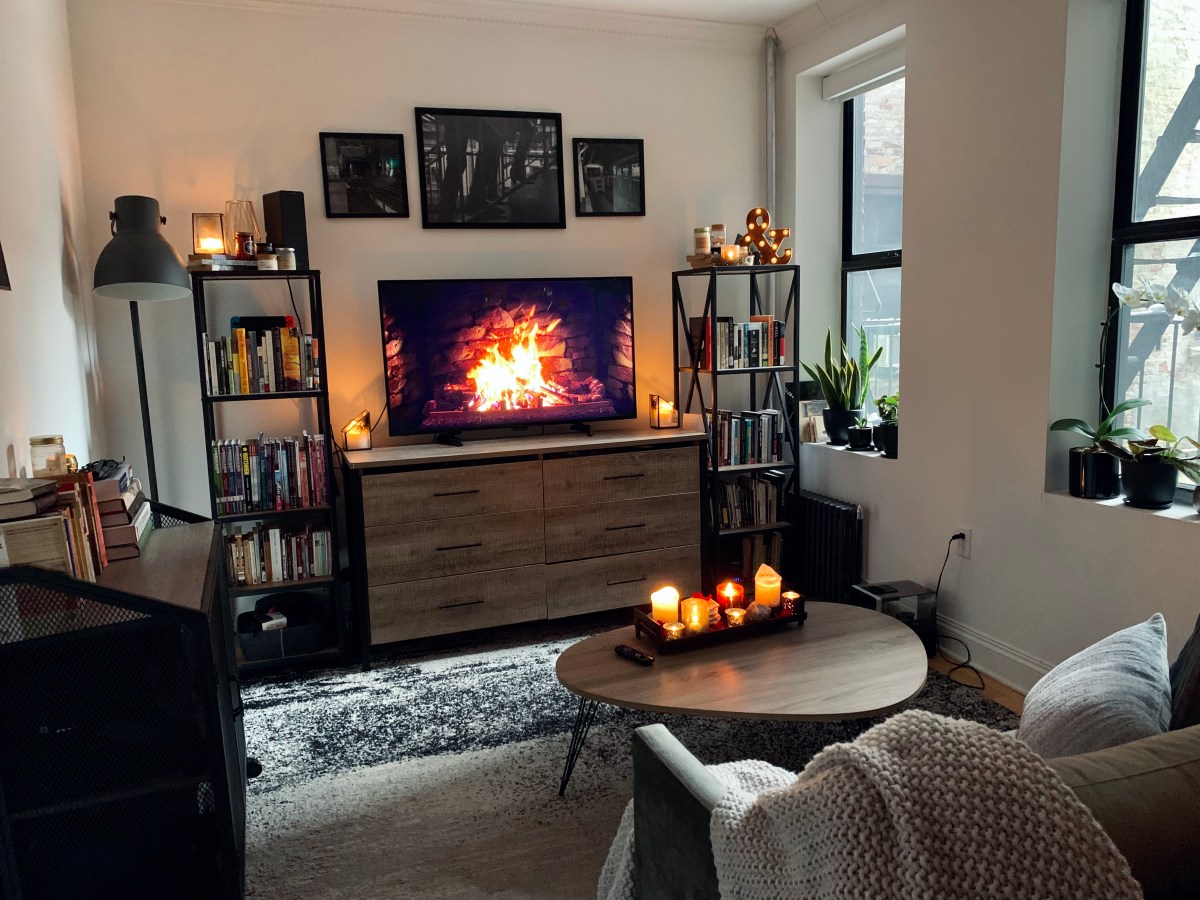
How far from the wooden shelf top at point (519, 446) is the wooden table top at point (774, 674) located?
3.76ft

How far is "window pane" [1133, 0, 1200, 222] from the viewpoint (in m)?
2.57

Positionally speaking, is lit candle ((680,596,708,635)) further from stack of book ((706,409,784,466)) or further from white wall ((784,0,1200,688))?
stack of book ((706,409,784,466))

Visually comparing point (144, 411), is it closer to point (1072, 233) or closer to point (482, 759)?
point (482, 759)

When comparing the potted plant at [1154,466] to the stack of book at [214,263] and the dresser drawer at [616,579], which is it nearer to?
the dresser drawer at [616,579]

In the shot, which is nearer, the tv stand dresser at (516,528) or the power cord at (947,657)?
the power cord at (947,657)

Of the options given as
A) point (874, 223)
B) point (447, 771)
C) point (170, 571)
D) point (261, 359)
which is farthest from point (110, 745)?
point (874, 223)

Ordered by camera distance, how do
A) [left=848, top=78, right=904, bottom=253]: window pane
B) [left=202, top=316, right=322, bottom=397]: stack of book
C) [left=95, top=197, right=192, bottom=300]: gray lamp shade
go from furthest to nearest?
[left=848, top=78, right=904, bottom=253]: window pane → [left=202, top=316, right=322, bottom=397]: stack of book → [left=95, top=197, right=192, bottom=300]: gray lamp shade

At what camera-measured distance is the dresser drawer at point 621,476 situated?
139 inches

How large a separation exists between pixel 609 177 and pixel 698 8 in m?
0.82

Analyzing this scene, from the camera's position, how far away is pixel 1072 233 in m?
2.75

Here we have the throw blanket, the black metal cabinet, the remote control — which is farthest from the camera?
the remote control

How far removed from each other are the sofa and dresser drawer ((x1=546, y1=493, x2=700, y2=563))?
229cm

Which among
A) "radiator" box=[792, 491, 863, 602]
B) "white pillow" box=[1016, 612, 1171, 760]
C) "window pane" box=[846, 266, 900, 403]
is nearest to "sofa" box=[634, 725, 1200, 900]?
"white pillow" box=[1016, 612, 1171, 760]

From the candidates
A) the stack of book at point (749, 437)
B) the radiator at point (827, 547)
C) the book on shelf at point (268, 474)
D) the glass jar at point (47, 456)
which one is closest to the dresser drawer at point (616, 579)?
the stack of book at point (749, 437)
